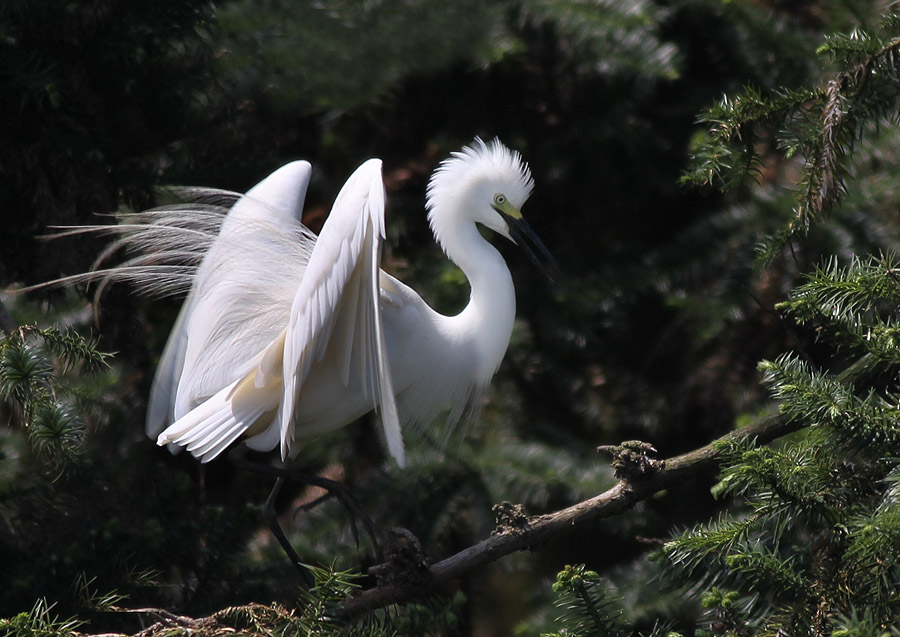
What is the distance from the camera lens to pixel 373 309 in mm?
1707

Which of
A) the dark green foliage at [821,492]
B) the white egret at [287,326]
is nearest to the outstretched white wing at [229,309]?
the white egret at [287,326]

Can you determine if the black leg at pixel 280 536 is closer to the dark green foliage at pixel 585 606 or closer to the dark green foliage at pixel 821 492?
the dark green foliage at pixel 585 606

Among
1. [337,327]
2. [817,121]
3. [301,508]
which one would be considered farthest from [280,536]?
[817,121]

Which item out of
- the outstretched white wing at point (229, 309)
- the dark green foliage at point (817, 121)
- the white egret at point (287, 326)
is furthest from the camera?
the outstretched white wing at point (229, 309)

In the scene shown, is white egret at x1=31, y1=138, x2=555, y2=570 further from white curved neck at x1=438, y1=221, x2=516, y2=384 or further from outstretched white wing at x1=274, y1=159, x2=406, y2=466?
outstretched white wing at x1=274, y1=159, x2=406, y2=466

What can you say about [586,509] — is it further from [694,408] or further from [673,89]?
[673,89]

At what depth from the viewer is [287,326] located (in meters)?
2.01

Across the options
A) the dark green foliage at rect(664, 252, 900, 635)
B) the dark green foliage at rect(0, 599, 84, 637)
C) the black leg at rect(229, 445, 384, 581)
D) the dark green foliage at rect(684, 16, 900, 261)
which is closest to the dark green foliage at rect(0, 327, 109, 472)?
the dark green foliage at rect(0, 599, 84, 637)

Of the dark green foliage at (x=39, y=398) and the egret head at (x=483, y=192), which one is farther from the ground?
the egret head at (x=483, y=192)

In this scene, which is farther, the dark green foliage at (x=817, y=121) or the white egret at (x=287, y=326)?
the white egret at (x=287, y=326)

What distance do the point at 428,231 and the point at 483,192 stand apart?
0.66 metres

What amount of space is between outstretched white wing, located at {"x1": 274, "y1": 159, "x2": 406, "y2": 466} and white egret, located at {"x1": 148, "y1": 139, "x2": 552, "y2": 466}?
5.6 inches

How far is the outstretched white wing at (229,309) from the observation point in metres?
2.17

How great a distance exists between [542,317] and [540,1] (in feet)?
3.05
